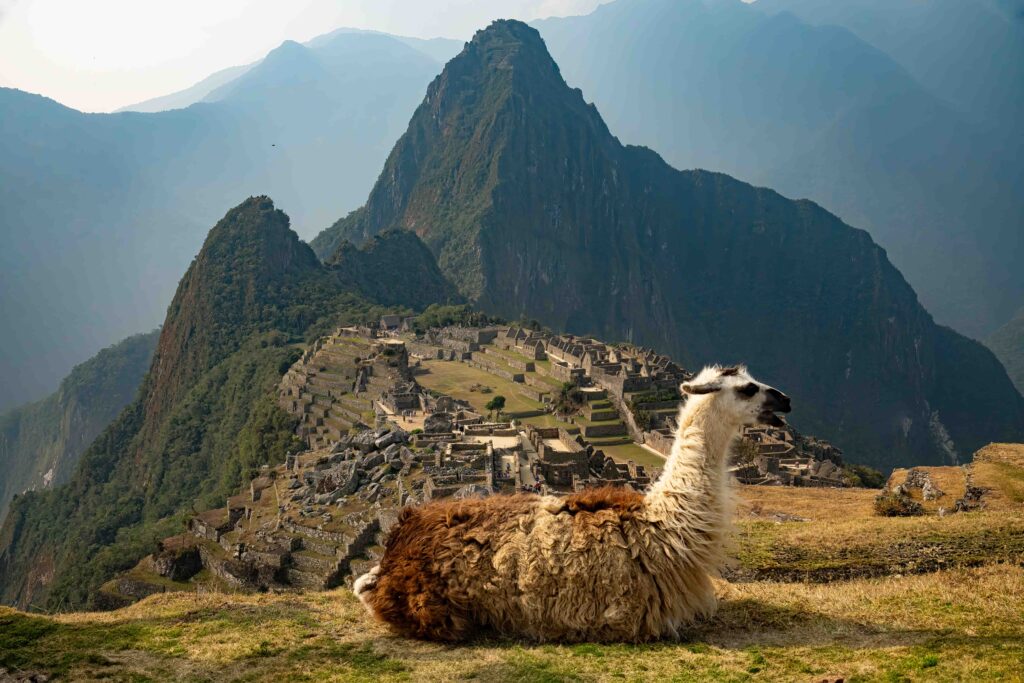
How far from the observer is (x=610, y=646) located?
5.00 meters

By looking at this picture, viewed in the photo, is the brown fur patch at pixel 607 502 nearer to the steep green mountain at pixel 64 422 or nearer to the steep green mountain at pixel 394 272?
the steep green mountain at pixel 394 272

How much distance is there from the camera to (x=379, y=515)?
48.0 ft

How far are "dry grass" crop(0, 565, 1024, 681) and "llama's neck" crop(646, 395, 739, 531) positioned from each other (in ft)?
2.26

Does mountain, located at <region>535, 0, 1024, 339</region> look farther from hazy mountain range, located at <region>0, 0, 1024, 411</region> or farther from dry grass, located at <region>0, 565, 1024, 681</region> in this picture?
dry grass, located at <region>0, 565, 1024, 681</region>

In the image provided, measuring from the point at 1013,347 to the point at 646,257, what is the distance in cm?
5823

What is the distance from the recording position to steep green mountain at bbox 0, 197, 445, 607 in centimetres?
3962

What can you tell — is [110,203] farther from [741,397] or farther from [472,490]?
[741,397]

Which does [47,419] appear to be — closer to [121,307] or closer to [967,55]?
[121,307]

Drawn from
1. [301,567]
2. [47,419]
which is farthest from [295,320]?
[301,567]

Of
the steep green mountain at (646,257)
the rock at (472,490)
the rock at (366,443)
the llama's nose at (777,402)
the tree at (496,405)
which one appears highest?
the steep green mountain at (646,257)

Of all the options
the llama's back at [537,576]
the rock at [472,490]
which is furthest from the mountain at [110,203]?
the llama's back at [537,576]

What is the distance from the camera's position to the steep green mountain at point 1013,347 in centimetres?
11994

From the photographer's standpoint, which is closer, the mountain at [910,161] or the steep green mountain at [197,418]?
the steep green mountain at [197,418]

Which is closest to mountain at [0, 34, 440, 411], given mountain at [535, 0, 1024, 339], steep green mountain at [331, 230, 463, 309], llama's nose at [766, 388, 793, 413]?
steep green mountain at [331, 230, 463, 309]
